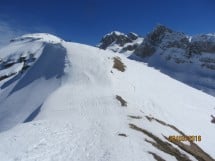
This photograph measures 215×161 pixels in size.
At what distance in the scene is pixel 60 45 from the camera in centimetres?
5750

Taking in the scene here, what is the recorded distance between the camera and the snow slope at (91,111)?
68.5ft

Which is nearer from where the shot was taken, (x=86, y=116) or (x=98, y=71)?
(x=86, y=116)

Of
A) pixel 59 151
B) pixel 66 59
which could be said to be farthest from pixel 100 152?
pixel 66 59

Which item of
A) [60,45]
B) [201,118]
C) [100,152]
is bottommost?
[201,118]

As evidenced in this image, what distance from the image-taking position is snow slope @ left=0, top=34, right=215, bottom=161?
68.5 ft

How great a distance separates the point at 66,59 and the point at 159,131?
79.1 feet

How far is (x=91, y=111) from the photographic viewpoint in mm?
32531

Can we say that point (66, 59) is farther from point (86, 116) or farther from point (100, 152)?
point (100, 152)
